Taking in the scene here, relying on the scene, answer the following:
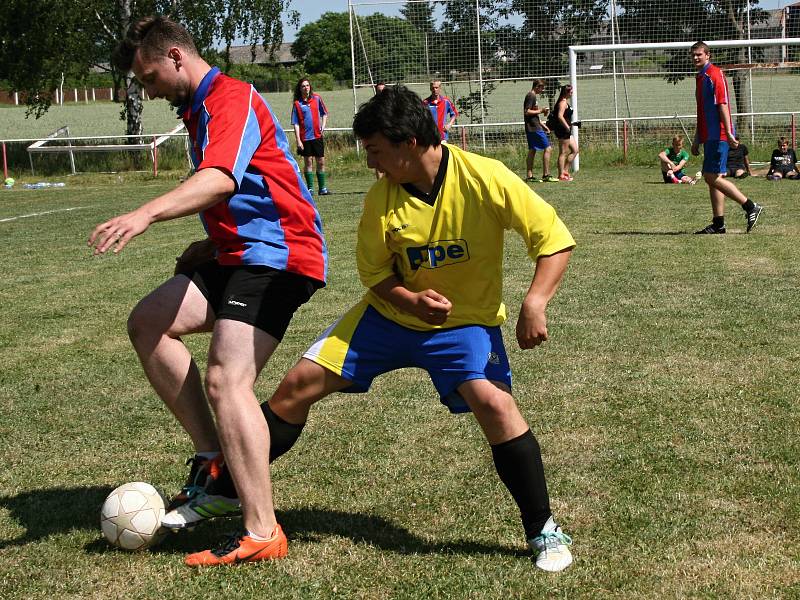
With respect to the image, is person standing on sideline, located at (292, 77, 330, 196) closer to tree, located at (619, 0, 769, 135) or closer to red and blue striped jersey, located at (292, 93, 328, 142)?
red and blue striped jersey, located at (292, 93, 328, 142)

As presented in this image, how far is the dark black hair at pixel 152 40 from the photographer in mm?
3539

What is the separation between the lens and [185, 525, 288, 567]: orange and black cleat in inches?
137

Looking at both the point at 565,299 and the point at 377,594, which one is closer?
the point at 377,594

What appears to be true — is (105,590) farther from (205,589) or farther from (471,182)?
(471,182)

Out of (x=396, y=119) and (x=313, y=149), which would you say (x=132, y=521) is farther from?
(x=313, y=149)

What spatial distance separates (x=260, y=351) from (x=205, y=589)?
821 mm

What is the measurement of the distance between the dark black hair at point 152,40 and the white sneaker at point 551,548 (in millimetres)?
2092

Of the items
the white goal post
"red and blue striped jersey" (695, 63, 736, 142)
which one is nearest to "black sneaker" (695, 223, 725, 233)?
"red and blue striped jersey" (695, 63, 736, 142)

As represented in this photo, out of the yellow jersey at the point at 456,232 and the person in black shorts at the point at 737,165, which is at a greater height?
the yellow jersey at the point at 456,232

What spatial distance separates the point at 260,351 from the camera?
3584mm

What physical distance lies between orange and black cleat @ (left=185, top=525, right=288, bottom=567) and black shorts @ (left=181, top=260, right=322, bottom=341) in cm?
71

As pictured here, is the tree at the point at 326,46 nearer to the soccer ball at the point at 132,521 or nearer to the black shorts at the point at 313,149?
the black shorts at the point at 313,149

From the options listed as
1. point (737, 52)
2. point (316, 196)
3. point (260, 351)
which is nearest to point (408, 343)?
point (260, 351)

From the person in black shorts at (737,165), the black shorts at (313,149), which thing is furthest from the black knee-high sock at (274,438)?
the person in black shorts at (737,165)
